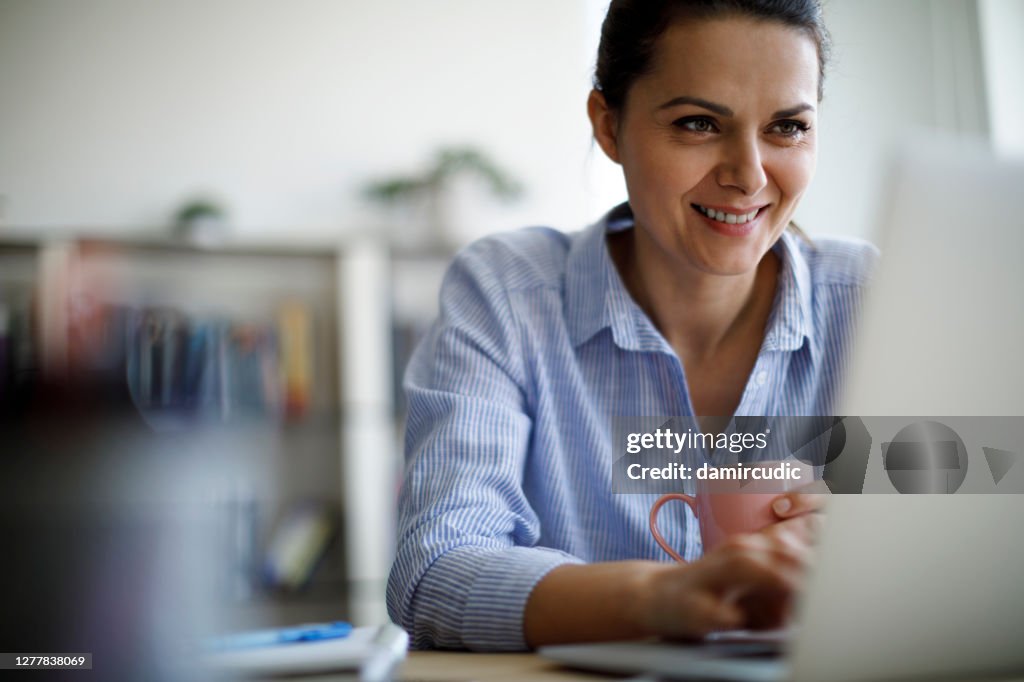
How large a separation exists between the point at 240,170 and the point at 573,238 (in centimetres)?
221

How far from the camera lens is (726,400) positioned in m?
1.20

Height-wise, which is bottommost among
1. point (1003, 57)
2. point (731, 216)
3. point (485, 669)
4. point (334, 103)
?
point (485, 669)

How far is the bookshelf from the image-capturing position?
280 centimetres

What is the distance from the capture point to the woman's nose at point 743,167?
1106mm

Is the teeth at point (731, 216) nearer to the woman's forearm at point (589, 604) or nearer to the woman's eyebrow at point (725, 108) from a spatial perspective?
the woman's eyebrow at point (725, 108)

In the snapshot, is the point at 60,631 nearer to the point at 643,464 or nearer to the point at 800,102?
the point at 643,464

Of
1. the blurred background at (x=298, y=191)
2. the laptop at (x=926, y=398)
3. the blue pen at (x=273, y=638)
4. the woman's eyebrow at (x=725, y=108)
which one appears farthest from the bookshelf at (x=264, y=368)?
the laptop at (x=926, y=398)

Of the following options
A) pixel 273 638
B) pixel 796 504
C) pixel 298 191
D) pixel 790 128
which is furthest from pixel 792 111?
pixel 298 191

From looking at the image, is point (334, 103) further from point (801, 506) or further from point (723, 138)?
point (801, 506)

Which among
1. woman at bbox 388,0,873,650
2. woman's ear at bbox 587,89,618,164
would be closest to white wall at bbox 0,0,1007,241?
woman's ear at bbox 587,89,618,164

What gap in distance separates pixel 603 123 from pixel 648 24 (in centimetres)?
18

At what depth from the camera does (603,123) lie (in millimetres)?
1329

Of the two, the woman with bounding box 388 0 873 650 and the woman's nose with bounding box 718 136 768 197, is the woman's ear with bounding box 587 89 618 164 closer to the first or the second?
the woman with bounding box 388 0 873 650

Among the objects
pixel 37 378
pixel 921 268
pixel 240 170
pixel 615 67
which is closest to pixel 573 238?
pixel 615 67
